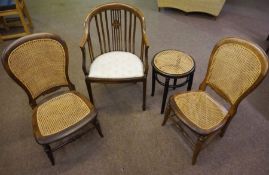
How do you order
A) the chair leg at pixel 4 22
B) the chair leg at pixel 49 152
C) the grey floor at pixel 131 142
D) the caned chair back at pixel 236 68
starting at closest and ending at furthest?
the caned chair back at pixel 236 68
the chair leg at pixel 49 152
the grey floor at pixel 131 142
the chair leg at pixel 4 22

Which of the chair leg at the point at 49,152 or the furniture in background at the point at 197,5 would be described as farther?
the furniture in background at the point at 197,5

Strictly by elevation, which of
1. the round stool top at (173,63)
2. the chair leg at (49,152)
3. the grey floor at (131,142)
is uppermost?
the round stool top at (173,63)

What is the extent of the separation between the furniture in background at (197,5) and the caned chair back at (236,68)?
2113 mm

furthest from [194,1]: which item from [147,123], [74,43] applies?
[147,123]

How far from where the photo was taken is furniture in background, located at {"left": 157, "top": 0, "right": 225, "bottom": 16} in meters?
3.20

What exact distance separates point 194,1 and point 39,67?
272 centimetres

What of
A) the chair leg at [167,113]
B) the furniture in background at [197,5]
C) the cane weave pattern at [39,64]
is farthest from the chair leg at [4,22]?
the chair leg at [167,113]

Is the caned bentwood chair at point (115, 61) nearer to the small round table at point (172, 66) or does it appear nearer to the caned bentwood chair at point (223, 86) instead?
the small round table at point (172, 66)

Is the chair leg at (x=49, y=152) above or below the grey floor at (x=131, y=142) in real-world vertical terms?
above

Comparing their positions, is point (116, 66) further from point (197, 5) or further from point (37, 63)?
point (197, 5)

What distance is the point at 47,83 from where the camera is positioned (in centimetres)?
160

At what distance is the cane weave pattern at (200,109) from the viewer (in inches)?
57.5

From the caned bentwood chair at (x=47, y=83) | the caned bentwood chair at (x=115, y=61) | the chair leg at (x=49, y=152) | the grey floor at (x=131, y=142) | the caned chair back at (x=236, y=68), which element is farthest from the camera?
the caned bentwood chair at (x=115, y=61)

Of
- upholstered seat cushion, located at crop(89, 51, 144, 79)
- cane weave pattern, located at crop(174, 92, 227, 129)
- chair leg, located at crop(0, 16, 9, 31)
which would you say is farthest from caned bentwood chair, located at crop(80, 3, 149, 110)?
chair leg, located at crop(0, 16, 9, 31)
